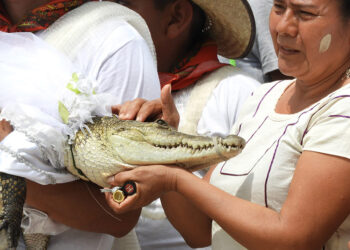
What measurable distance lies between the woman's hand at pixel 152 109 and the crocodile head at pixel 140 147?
1.3 inches

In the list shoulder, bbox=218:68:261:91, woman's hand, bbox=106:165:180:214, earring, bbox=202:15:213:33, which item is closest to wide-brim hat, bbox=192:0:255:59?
earring, bbox=202:15:213:33

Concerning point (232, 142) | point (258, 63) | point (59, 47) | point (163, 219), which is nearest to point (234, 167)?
point (232, 142)

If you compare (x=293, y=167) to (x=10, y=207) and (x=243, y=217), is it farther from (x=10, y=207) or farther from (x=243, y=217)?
(x=10, y=207)

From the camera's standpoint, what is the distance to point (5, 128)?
1.59m

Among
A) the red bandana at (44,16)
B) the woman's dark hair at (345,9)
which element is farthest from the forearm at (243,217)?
the red bandana at (44,16)

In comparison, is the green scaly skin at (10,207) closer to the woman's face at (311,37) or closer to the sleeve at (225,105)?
the woman's face at (311,37)

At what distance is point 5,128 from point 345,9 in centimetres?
97

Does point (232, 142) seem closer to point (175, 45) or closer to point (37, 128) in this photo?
point (37, 128)

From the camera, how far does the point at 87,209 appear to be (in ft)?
5.63

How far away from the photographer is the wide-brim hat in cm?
271

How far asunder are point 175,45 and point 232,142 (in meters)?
1.55

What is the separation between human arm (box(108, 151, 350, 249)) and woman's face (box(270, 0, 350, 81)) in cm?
29

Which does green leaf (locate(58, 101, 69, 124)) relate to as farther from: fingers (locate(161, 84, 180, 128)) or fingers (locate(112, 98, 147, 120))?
fingers (locate(161, 84, 180, 128))

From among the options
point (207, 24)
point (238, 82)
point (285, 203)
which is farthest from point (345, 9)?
point (207, 24)
